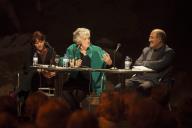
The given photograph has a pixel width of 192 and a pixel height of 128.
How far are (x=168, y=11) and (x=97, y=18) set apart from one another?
4.59ft

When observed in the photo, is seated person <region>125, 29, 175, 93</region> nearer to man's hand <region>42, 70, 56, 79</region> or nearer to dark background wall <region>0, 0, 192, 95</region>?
man's hand <region>42, 70, 56, 79</region>

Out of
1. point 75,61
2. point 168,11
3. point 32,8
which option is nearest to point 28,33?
point 32,8

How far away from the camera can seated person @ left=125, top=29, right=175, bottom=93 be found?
7.05 m

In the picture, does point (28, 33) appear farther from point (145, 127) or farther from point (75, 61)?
point (145, 127)

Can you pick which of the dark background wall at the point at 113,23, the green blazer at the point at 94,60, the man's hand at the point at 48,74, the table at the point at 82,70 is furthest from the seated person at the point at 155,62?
the dark background wall at the point at 113,23

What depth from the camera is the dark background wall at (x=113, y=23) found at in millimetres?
9906

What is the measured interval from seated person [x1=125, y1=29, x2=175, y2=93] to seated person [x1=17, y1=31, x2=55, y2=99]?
116 centimetres

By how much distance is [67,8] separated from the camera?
33.0 feet

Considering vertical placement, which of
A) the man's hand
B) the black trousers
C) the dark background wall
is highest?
the dark background wall

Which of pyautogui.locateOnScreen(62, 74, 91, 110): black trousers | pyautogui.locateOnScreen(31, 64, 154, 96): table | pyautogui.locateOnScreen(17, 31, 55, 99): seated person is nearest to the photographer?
pyautogui.locateOnScreen(31, 64, 154, 96): table

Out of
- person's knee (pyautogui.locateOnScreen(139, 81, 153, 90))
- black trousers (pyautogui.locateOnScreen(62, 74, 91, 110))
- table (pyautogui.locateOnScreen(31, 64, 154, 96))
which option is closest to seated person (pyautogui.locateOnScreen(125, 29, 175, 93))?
person's knee (pyautogui.locateOnScreen(139, 81, 153, 90))

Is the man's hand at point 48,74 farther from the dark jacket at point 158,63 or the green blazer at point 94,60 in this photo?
the dark jacket at point 158,63

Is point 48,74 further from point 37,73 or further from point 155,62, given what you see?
point 155,62

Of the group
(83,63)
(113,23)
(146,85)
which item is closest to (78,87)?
(83,63)
